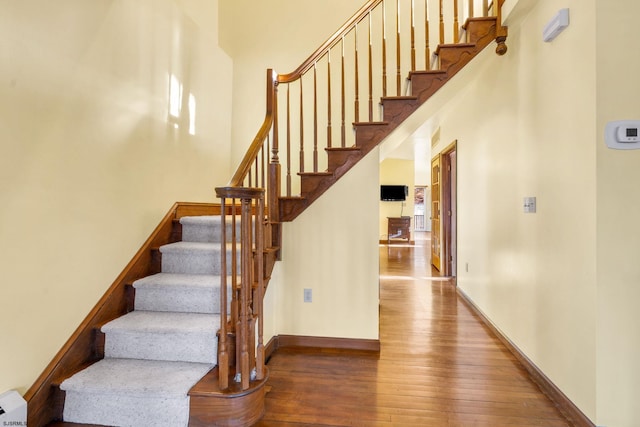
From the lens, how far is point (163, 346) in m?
1.93

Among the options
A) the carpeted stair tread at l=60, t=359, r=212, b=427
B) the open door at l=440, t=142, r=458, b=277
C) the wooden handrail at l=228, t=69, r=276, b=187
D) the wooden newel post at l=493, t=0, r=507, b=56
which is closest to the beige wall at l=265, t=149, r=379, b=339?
the wooden handrail at l=228, t=69, r=276, b=187

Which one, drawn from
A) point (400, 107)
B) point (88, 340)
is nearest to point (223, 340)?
point (88, 340)

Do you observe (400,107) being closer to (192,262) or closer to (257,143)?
(257,143)

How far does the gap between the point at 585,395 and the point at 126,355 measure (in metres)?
2.51

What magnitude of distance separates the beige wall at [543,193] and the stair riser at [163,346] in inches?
78.4

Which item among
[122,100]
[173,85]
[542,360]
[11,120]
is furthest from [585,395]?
[173,85]

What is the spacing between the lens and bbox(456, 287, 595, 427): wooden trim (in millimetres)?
1722

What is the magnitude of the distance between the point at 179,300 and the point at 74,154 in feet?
3.51

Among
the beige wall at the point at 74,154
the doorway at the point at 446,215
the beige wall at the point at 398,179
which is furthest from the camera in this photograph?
the beige wall at the point at 398,179

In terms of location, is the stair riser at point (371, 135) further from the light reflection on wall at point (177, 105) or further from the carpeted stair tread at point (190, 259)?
the light reflection on wall at point (177, 105)

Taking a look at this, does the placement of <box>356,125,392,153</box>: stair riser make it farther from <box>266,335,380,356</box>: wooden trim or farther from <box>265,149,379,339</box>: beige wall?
<box>266,335,380,356</box>: wooden trim

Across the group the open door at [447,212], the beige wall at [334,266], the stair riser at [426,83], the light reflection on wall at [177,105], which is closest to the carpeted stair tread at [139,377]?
the beige wall at [334,266]

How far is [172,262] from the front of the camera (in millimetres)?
2492

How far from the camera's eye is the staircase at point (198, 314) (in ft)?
5.42
